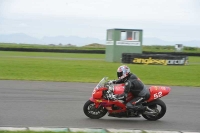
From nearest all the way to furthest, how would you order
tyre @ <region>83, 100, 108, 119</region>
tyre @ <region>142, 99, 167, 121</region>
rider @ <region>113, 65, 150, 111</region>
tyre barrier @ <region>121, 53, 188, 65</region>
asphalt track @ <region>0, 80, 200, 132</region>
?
1. asphalt track @ <region>0, 80, 200, 132</region>
2. rider @ <region>113, 65, 150, 111</region>
3. tyre @ <region>83, 100, 108, 119</region>
4. tyre @ <region>142, 99, 167, 121</region>
5. tyre barrier @ <region>121, 53, 188, 65</region>

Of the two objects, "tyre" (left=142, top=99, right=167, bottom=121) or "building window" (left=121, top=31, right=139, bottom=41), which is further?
"building window" (left=121, top=31, right=139, bottom=41)

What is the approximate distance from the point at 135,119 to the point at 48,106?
2.71 metres

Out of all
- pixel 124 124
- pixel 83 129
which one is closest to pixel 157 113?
pixel 124 124

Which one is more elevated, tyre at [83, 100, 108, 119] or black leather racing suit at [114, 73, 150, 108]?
black leather racing suit at [114, 73, 150, 108]

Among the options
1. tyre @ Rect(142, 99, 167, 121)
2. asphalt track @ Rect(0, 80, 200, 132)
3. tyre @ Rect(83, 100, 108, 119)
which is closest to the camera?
asphalt track @ Rect(0, 80, 200, 132)

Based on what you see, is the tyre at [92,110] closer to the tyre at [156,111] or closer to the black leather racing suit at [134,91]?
the black leather racing suit at [134,91]

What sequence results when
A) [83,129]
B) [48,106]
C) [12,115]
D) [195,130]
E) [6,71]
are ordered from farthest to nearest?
[6,71] < [48,106] < [12,115] < [195,130] < [83,129]

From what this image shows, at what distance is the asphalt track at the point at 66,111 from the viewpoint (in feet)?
31.0

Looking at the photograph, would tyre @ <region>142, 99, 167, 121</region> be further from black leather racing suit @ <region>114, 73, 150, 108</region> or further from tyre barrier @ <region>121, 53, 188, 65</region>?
tyre barrier @ <region>121, 53, 188, 65</region>

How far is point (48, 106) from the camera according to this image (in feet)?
38.8

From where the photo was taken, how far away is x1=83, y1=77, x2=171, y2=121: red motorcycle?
9977 millimetres

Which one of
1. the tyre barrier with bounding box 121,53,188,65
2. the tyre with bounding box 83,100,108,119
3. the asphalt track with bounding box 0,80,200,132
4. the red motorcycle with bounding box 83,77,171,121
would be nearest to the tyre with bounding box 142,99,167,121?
the red motorcycle with bounding box 83,77,171,121

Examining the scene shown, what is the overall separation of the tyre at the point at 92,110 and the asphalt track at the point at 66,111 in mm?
153

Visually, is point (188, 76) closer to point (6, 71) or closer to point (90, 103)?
point (6, 71)
